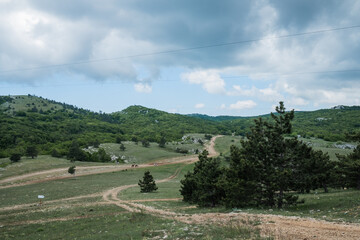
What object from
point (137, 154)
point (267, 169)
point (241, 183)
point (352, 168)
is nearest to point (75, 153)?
point (137, 154)

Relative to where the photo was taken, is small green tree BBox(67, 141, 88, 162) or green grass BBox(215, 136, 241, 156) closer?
small green tree BBox(67, 141, 88, 162)

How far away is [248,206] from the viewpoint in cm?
2394

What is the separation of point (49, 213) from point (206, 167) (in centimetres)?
1937

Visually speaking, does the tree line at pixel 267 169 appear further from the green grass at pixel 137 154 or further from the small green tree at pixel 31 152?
the small green tree at pixel 31 152

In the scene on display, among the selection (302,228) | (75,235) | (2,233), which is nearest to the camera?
(302,228)

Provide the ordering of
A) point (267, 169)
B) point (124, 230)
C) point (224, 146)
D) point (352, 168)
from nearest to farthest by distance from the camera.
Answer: point (124, 230)
point (267, 169)
point (352, 168)
point (224, 146)

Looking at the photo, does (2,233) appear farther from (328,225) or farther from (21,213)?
(328,225)

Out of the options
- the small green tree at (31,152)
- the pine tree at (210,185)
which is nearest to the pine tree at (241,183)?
the pine tree at (210,185)

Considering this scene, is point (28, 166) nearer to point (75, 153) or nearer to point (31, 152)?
point (31, 152)

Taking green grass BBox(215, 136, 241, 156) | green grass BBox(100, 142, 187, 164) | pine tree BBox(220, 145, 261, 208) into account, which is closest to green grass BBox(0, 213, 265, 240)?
pine tree BBox(220, 145, 261, 208)

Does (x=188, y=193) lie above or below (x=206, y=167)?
below

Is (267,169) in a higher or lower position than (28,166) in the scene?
higher

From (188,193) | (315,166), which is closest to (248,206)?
(188,193)

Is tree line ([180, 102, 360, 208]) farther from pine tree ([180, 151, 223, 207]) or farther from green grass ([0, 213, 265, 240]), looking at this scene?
green grass ([0, 213, 265, 240])
